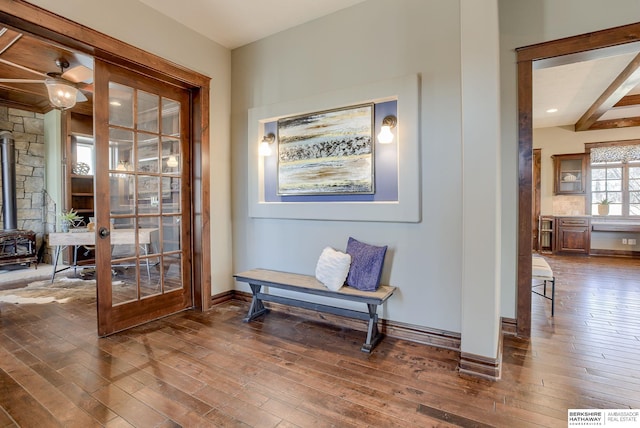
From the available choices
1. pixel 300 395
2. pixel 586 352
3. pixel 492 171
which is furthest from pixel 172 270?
pixel 586 352

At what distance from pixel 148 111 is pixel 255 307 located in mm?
2279

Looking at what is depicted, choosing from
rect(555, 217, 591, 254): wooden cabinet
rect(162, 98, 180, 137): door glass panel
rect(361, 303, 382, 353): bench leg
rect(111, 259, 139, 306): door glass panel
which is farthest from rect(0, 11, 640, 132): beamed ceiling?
rect(361, 303, 382, 353): bench leg

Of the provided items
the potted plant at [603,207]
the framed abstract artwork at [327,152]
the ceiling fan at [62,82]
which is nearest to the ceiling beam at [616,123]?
the potted plant at [603,207]

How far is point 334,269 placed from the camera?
8.87 ft

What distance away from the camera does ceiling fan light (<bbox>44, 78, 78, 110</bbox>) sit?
12.3ft

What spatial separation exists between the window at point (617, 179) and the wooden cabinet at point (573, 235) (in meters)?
0.70

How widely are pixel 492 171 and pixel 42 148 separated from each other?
8044 mm

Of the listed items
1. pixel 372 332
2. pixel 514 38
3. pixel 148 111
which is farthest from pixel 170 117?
pixel 514 38

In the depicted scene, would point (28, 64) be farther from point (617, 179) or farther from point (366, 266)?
point (617, 179)

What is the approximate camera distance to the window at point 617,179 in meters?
6.84

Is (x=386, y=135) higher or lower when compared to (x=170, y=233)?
higher

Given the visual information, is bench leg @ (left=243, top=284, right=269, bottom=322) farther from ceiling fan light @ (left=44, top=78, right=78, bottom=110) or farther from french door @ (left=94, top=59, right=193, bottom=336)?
ceiling fan light @ (left=44, top=78, right=78, bottom=110)

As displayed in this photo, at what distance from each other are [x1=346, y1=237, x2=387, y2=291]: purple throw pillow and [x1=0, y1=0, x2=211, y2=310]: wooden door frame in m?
1.74

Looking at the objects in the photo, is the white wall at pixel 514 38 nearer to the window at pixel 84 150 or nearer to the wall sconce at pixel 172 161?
the wall sconce at pixel 172 161
